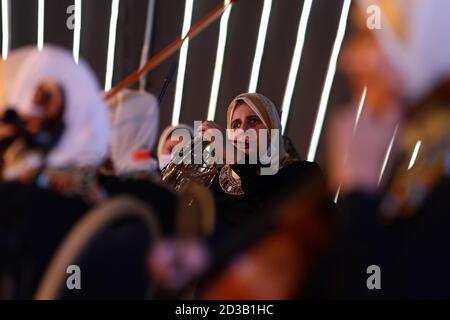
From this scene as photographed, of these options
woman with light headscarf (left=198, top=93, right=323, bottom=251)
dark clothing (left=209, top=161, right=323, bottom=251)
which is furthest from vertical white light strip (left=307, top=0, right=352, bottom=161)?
dark clothing (left=209, top=161, right=323, bottom=251)

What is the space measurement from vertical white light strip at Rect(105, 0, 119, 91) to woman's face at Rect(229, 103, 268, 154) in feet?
3.20

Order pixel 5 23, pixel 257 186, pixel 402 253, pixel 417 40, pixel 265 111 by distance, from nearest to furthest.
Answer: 1. pixel 417 40
2. pixel 402 253
3. pixel 257 186
4. pixel 265 111
5. pixel 5 23

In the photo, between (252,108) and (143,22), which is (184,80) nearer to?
(143,22)

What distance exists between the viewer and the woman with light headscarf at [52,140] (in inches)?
45.1

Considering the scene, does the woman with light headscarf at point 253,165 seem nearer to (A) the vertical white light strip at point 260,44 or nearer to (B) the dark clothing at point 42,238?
(B) the dark clothing at point 42,238

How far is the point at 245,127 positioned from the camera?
7.34 feet

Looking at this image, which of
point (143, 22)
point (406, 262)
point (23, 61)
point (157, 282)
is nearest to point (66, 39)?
point (143, 22)

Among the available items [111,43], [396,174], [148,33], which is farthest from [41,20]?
[396,174]

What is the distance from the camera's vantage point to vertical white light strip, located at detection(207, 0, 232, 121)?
3232mm

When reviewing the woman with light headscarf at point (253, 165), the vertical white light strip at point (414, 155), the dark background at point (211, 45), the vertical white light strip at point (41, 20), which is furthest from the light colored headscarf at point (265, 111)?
the vertical white light strip at point (41, 20)

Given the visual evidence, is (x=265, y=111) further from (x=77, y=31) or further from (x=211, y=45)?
(x=77, y=31)

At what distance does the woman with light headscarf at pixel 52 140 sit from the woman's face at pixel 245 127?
1.01 metres

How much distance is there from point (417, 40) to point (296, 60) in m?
2.25
